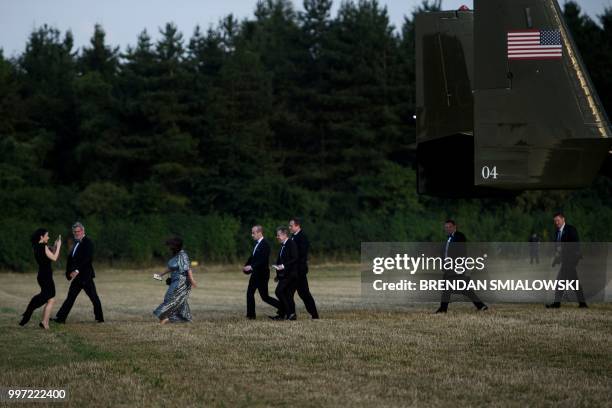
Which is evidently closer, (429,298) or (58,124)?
(429,298)

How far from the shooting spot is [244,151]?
6562cm

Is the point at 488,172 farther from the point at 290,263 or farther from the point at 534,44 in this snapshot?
the point at 290,263

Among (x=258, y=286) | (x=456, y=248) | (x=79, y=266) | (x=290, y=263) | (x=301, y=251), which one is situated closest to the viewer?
(x=79, y=266)

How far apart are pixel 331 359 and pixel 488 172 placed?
3.35 meters

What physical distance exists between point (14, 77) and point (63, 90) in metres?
4.34

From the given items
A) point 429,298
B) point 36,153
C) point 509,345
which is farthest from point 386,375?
point 36,153

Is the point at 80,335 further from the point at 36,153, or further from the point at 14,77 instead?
the point at 14,77

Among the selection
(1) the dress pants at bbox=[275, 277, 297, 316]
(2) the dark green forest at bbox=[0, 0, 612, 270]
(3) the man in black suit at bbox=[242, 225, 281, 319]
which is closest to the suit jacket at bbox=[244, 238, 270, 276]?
(3) the man in black suit at bbox=[242, 225, 281, 319]

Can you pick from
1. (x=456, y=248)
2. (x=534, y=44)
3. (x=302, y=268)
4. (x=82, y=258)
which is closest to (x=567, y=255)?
(x=456, y=248)

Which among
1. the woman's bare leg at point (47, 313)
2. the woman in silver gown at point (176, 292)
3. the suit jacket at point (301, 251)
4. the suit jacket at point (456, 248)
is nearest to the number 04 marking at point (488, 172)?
the suit jacket at point (301, 251)

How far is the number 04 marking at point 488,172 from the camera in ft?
41.5

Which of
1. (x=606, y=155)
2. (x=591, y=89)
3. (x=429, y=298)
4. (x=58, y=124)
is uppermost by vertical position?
(x=58, y=124)

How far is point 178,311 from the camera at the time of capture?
717 inches

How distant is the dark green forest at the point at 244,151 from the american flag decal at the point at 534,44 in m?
42.7
